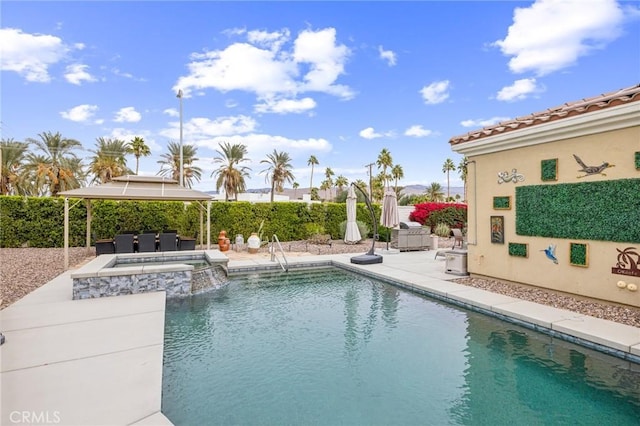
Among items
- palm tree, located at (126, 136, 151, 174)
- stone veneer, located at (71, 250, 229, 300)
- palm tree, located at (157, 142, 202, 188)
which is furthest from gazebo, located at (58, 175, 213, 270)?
palm tree, located at (126, 136, 151, 174)

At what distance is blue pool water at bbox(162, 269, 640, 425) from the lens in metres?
3.58

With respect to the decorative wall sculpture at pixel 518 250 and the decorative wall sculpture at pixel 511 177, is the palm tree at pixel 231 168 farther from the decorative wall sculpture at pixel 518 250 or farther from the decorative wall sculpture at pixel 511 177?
the decorative wall sculpture at pixel 518 250

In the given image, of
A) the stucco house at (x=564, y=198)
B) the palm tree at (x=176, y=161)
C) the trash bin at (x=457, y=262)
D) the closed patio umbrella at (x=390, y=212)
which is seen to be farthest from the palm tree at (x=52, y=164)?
the stucco house at (x=564, y=198)

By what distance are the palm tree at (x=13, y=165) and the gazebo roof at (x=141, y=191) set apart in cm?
1884

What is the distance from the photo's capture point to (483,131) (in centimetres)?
881

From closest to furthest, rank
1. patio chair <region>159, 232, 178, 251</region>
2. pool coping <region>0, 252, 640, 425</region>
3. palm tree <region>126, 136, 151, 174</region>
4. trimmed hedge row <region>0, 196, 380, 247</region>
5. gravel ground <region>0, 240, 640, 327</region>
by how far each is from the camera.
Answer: pool coping <region>0, 252, 640, 425</region>, gravel ground <region>0, 240, 640, 327</region>, patio chair <region>159, 232, 178, 251</region>, trimmed hedge row <region>0, 196, 380, 247</region>, palm tree <region>126, 136, 151, 174</region>

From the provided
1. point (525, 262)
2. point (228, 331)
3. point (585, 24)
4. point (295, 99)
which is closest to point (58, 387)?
point (228, 331)

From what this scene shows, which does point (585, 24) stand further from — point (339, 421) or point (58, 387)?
point (58, 387)

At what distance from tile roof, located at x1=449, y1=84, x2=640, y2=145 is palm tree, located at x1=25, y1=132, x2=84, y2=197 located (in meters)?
28.3

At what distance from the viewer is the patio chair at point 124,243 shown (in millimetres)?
13211

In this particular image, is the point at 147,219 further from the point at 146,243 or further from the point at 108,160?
the point at 108,160

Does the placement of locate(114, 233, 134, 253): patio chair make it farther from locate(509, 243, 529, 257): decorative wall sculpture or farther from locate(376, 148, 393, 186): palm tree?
locate(376, 148, 393, 186): palm tree

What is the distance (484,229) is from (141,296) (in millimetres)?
8764

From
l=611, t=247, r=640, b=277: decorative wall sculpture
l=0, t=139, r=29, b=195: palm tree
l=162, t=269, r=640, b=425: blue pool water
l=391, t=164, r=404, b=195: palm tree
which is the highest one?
l=391, t=164, r=404, b=195: palm tree
